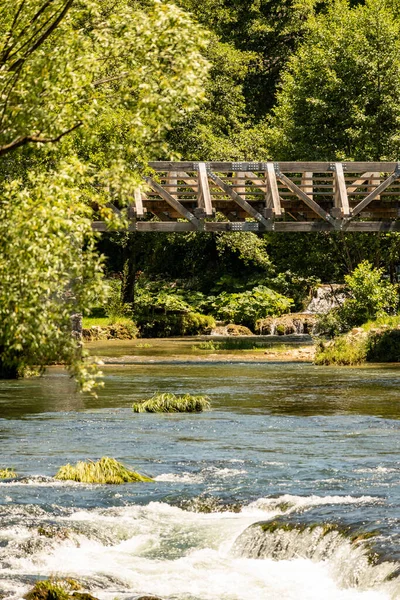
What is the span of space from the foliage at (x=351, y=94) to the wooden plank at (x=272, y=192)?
1273 cm

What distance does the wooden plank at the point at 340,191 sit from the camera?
3167 cm

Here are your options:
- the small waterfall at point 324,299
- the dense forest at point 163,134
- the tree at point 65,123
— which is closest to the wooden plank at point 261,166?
the dense forest at point 163,134

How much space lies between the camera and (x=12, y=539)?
12.5 meters

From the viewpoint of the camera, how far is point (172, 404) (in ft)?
72.7

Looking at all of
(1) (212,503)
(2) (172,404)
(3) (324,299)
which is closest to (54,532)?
(1) (212,503)

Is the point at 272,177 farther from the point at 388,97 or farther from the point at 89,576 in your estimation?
the point at 89,576

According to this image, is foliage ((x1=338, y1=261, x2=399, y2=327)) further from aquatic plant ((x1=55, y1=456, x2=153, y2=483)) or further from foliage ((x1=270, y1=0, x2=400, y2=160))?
aquatic plant ((x1=55, y1=456, x2=153, y2=483))

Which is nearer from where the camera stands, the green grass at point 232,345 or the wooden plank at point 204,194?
the wooden plank at point 204,194

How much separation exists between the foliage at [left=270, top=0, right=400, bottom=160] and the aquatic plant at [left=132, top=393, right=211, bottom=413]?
2346 cm

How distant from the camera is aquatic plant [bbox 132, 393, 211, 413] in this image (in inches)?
869

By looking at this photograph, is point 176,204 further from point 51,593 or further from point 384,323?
point 51,593

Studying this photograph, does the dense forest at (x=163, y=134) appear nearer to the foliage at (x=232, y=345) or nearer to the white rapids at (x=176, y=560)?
the white rapids at (x=176, y=560)

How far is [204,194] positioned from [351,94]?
15.2 meters

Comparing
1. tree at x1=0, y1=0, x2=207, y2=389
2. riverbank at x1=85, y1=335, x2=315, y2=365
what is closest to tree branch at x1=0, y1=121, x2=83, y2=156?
tree at x1=0, y1=0, x2=207, y2=389
